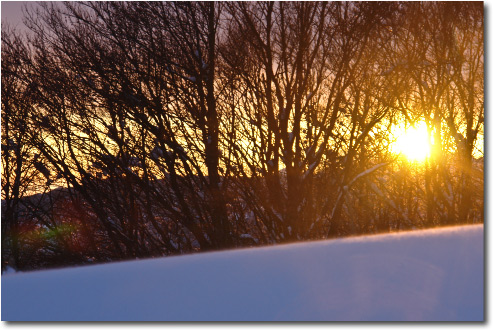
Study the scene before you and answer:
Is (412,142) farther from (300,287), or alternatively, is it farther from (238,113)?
(300,287)

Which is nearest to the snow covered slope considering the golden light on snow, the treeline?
the treeline

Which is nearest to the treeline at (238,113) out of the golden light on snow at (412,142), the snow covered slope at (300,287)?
the golden light on snow at (412,142)

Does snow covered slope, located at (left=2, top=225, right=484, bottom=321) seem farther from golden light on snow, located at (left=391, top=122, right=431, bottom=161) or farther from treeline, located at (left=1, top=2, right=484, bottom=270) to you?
golden light on snow, located at (left=391, top=122, right=431, bottom=161)

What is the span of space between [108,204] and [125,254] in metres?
0.63

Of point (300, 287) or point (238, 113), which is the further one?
point (238, 113)

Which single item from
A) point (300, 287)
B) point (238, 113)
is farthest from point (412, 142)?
point (300, 287)

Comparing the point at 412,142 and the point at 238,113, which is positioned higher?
the point at 238,113

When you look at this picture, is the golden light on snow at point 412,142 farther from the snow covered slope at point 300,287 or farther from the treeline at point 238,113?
the snow covered slope at point 300,287

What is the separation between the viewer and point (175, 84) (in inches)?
188

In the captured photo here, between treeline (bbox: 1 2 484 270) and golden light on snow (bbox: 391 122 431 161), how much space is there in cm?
8

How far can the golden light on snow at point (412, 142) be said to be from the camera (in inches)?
159

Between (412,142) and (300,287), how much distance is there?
98.9 inches

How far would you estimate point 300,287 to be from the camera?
199 centimetres

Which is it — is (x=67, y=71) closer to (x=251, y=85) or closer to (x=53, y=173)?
(x=53, y=173)
